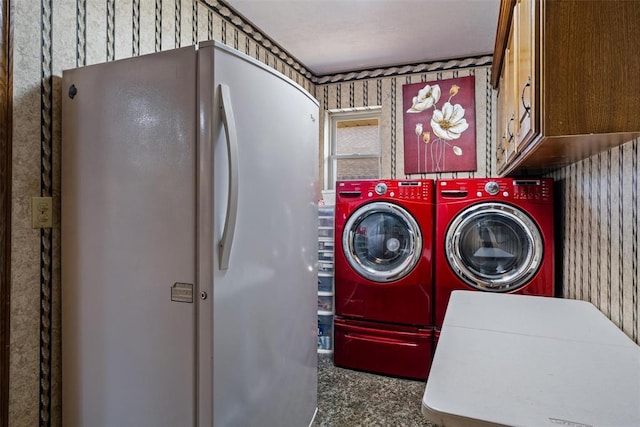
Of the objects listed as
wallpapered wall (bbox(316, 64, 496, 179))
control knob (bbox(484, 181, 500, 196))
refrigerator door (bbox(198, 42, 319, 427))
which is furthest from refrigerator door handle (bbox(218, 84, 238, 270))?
wallpapered wall (bbox(316, 64, 496, 179))

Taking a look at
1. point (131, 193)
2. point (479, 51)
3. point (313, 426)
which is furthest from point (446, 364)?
point (479, 51)

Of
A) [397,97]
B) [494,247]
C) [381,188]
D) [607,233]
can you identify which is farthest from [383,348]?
[397,97]

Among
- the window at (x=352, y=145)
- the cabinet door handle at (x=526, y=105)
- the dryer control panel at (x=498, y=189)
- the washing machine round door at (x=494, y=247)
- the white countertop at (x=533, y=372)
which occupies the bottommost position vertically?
the white countertop at (x=533, y=372)

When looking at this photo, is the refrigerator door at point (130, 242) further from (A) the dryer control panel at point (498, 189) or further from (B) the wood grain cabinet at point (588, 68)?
(A) the dryer control panel at point (498, 189)

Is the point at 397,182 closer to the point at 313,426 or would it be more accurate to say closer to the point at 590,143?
the point at 590,143

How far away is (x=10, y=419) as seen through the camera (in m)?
1.21

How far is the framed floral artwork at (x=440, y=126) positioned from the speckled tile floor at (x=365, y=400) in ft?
6.05

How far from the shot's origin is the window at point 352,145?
3.58 meters

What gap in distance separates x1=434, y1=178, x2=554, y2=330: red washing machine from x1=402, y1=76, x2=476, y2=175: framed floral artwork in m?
0.91

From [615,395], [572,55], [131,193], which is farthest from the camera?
[131,193]

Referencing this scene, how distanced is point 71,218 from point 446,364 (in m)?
1.36

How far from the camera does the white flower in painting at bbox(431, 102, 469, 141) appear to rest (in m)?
3.17

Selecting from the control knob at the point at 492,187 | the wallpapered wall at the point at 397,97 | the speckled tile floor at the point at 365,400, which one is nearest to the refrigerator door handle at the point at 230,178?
the speckled tile floor at the point at 365,400

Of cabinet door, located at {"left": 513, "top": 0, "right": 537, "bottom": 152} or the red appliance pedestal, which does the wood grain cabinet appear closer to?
cabinet door, located at {"left": 513, "top": 0, "right": 537, "bottom": 152}
